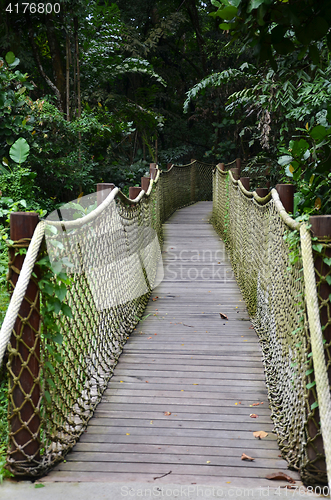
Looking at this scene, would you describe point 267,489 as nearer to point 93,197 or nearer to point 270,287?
point 270,287

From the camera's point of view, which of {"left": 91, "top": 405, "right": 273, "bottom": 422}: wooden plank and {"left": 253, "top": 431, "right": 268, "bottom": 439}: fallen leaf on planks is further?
{"left": 91, "top": 405, "right": 273, "bottom": 422}: wooden plank

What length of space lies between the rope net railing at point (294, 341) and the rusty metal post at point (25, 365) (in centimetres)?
107

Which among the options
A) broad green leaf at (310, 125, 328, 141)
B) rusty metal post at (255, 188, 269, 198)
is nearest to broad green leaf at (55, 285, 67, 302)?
broad green leaf at (310, 125, 328, 141)

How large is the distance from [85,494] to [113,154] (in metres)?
9.60

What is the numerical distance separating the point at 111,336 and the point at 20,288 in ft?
5.05

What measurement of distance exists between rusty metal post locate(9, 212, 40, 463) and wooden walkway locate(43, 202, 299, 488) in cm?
20

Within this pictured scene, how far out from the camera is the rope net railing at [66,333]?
1.81 metres

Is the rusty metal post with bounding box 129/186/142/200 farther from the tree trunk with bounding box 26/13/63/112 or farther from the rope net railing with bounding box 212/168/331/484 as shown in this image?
the tree trunk with bounding box 26/13/63/112

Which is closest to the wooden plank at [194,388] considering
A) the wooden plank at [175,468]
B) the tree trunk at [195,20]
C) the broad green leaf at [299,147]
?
the wooden plank at [175,468]

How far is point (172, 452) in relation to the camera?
2064 mm

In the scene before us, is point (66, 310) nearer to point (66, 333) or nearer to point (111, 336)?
point (66, 333)

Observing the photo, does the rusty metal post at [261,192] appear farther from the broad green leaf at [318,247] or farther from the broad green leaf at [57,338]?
the broad green leaf at [57,338]

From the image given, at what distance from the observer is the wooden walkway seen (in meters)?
1.94

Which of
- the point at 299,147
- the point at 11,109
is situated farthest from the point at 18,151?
the point at 299,147
